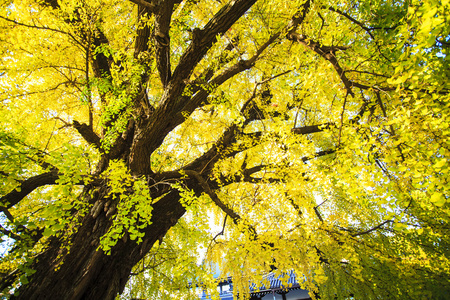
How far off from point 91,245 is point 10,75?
3.79m

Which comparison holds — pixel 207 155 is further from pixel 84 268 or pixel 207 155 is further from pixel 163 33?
pixel 84 268

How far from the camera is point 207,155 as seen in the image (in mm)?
5016

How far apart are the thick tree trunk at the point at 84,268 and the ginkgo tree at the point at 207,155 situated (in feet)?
0.06

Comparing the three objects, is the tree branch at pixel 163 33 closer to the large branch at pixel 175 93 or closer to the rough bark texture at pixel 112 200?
the rough bark texture at pixel 112 200

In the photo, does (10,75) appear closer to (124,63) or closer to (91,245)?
(124,63)

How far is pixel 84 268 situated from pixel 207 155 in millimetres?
2923

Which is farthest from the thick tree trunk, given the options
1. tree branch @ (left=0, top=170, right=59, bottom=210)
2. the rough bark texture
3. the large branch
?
the large branch

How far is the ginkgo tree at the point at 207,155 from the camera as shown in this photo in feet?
8.62

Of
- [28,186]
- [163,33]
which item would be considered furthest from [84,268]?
[163,33]

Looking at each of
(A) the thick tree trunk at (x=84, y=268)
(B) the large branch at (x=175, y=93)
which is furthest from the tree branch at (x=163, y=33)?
(A) the thick tree trunk at (x=84, y=268)

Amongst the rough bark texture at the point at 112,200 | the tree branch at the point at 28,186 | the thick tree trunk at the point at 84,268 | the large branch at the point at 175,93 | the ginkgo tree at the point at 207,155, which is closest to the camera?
the ginkgo tree at the point at 207,155

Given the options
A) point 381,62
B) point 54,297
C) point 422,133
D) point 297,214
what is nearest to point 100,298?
point 54,297

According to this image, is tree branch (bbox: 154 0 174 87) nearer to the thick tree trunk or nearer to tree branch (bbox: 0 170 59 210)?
tree branch (bbox: 0 170 59 210)

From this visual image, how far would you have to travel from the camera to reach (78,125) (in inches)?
175
